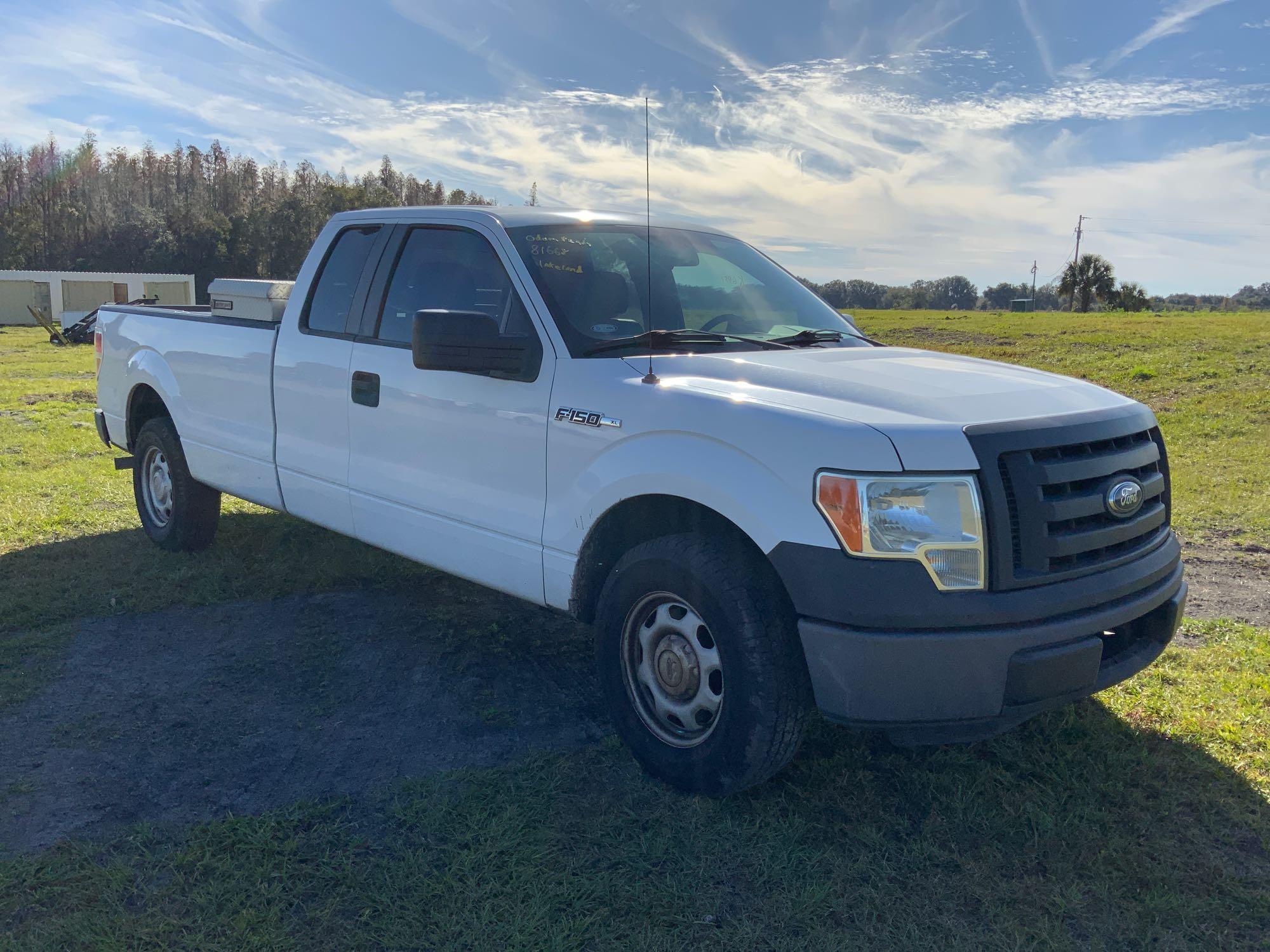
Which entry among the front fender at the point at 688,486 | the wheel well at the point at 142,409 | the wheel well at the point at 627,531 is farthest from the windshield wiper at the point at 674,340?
the wheel well at the point at 142,409

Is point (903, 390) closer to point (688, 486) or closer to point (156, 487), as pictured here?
point (688, 486)

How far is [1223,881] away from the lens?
119 inches

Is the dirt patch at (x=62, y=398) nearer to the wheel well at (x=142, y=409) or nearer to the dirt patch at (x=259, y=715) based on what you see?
the wheel well at (x=142, y=409)

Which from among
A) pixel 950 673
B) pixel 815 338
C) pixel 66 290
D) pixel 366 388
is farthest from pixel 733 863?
pixel 66 290

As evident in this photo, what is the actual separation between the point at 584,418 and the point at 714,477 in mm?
653

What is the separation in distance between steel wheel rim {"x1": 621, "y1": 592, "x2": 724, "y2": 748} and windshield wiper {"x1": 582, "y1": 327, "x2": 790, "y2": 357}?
→ 3.35ft

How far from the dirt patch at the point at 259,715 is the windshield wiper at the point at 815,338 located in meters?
1.71

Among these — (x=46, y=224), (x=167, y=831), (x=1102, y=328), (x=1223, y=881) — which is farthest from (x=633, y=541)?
(x=46, y=224)

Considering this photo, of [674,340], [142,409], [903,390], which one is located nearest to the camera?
[903,390]

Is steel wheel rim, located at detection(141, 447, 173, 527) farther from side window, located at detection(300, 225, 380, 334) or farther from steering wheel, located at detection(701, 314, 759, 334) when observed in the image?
steering wheel, located at detection(701, 314, 759, 334)

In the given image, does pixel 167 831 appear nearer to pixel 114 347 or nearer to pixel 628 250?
pixel 628 250

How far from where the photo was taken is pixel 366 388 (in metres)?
4.61

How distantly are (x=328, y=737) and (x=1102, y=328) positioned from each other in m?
25.8

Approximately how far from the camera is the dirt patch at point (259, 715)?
11.5 ft
